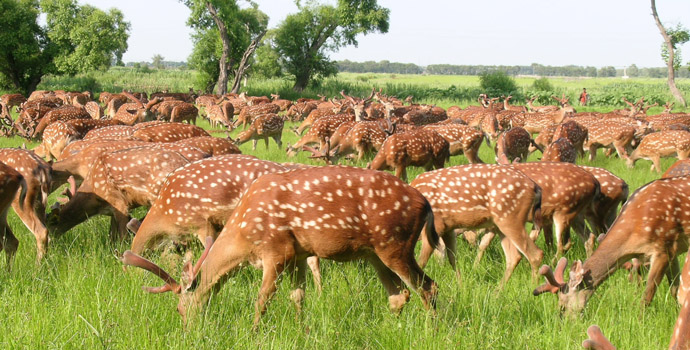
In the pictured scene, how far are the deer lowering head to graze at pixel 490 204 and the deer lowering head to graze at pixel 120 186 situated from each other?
8.76ft

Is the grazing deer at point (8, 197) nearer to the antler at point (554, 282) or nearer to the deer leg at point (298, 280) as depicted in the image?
the deer leg at point (298, 280)

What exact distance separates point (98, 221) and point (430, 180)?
3.93 meters

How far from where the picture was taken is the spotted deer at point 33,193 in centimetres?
572

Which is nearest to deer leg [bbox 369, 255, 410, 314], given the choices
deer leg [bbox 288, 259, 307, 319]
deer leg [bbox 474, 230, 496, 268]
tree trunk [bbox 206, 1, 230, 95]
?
deer leg [bbox 288, 259, 307, 319]

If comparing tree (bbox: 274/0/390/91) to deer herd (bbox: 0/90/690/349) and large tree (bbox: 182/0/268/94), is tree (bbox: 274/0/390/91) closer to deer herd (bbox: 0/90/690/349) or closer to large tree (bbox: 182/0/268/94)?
large tree (bbox: 182/0/268/94)

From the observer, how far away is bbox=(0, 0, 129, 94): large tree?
119 feet

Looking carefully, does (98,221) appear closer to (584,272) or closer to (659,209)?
(584,272)

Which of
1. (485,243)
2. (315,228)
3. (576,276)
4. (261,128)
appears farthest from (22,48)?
(576,276)

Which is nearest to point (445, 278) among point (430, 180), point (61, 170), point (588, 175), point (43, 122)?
point (430, 180)

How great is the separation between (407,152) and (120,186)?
5151 mm

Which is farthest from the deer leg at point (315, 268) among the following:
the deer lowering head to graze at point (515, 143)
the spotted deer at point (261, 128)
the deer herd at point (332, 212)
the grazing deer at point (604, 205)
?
the spotted deer at point (261, 128)

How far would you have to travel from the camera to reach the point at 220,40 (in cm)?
3978

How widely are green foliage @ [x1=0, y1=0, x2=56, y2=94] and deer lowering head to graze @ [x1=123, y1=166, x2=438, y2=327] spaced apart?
37602 millimetres

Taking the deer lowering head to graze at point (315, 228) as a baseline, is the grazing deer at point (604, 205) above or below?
below
